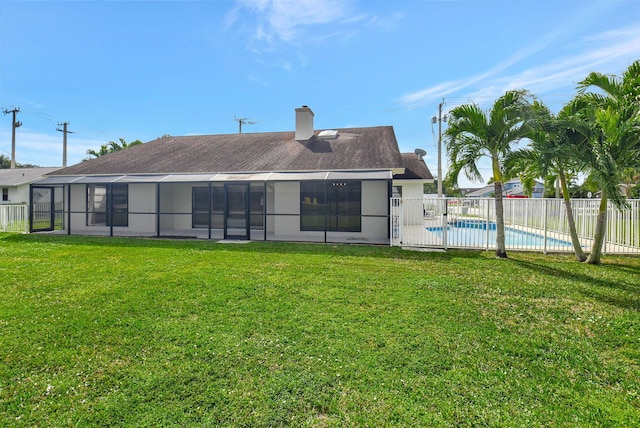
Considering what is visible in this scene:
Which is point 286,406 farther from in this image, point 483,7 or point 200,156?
point 200,156

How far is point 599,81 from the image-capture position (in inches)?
378

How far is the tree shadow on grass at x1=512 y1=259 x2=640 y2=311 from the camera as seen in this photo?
20.0 feet

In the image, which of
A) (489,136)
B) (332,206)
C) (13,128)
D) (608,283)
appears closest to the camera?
(608,283)

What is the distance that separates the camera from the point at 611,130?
26.2 feet

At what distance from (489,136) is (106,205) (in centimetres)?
1820

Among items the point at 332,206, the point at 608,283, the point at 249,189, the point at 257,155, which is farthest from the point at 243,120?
the point at 608,283

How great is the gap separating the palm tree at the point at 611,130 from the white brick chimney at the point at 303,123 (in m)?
→ 12.3

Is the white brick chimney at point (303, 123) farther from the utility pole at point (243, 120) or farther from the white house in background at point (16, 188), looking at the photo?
the utility pole at point (243, 120)

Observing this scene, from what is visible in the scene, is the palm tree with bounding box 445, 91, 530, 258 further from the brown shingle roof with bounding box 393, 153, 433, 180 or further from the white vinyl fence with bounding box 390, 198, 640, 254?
the brown shingle roof with bounding box 393, 153, 433, 180

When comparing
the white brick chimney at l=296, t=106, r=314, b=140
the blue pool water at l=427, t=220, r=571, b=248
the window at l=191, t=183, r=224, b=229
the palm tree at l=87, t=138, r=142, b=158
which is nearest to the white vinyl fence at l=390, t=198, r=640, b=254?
the blue pool water at l=427, t=220, r=571, b=248

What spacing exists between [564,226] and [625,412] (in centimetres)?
1231

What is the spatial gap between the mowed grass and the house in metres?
6.18

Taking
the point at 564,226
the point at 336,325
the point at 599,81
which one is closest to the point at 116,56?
the point at 336,325

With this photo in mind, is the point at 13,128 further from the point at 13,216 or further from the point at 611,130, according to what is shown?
the point at 611,130
